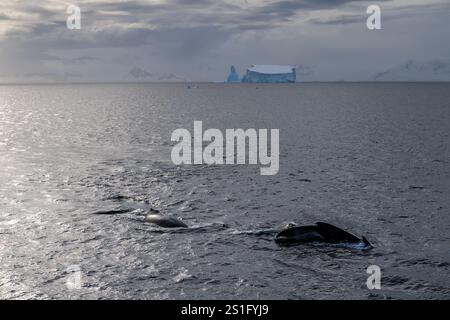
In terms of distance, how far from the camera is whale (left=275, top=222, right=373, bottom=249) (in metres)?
30.1

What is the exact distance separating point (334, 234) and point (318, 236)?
3.21 feet

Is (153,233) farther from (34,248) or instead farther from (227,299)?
(227,299)

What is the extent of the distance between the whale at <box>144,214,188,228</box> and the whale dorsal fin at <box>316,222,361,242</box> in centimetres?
922

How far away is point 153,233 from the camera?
3231 cm

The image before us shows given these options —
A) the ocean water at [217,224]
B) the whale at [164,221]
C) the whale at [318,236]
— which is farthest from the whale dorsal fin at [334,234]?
the whale at [164,221]

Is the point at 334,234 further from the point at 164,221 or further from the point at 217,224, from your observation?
the point at 164,221

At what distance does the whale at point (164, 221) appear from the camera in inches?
1334

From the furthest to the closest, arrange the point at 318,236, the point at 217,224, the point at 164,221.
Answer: the point at 217,224, the point at 164,221, the point at 318,236

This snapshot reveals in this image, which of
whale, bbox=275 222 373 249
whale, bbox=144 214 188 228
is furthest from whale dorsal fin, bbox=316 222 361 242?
whale, bbox=144 214 188 228

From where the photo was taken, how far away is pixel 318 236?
30.4 metres

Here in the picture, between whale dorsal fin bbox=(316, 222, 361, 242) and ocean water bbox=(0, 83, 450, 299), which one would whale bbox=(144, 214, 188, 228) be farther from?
whale dorsal fin bbox=(316, 222, 361, 242)

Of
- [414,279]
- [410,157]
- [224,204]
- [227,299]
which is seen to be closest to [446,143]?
[410,157]

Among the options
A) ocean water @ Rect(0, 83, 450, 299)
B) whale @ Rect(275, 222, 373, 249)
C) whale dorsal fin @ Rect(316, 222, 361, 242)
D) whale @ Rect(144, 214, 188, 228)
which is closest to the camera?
ocean water @ Rect(0, 83, 450, 299)

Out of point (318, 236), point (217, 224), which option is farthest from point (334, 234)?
point (217, 224)
